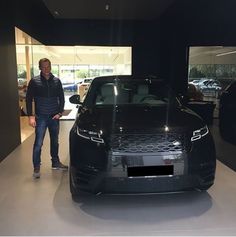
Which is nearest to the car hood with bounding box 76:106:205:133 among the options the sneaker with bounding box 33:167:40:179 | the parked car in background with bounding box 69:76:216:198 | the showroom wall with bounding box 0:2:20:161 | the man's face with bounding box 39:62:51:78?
the parked car in background with bounding box 69:76:216:198

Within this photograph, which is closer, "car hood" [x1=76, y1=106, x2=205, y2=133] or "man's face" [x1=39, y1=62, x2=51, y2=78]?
"car hood" [x1=76, y1=106, x2=205, y2=133]

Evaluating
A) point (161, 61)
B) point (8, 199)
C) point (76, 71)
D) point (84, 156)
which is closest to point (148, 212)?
point (84, 156)

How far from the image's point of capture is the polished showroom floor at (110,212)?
254cm

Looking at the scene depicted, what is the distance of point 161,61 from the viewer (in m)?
8.50

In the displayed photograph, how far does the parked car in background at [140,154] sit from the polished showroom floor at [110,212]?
0.24 metres

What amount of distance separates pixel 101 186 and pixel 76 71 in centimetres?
711

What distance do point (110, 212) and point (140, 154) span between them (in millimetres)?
653

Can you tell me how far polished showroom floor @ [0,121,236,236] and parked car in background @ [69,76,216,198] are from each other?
24 centimetres

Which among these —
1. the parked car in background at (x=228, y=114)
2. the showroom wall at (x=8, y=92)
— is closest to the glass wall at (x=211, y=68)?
the parked car in background at (x=228, y=114)

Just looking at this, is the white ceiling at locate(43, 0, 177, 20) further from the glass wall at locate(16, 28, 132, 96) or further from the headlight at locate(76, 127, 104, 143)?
the headlight at locate(76, 127, 104, 143)

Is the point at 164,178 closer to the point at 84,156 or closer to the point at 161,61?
the point at 84,156

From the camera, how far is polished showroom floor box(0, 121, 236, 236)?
254 cm

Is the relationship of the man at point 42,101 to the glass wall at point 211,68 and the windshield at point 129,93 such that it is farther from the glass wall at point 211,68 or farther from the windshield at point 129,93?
the glass wall at point 211,68

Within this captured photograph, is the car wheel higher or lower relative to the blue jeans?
lower
